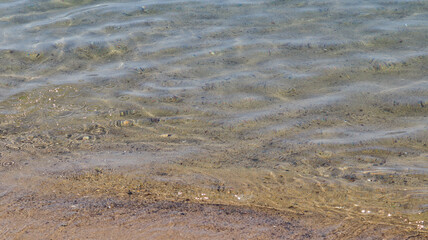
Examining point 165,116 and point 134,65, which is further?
point 134,65

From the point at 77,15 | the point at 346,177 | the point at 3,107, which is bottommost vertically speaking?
the point at 346,177

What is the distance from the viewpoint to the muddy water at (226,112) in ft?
11.2

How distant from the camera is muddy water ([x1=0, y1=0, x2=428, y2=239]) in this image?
3.41m

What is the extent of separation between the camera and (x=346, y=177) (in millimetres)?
3680

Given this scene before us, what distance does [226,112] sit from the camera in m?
5.00

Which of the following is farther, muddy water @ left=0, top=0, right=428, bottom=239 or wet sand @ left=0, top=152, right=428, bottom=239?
muddy water @ left=0, top=0, right=428, bottom=239

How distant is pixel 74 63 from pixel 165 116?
227cm

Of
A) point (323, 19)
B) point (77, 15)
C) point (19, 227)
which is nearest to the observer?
point (19, 227)

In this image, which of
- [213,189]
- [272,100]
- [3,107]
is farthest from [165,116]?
[3,107]

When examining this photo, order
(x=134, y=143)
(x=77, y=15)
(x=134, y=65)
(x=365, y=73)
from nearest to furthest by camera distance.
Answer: (x=134, y=143) → (x=365, y=73) → (x=134, y=65) → (x=77, y=15)

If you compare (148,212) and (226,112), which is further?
(226,112)

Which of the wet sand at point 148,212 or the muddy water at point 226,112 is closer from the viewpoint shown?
the wet sand at point 148,212

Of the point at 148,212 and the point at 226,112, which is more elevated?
the point at 226,112

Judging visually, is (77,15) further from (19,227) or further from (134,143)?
(19,227)
